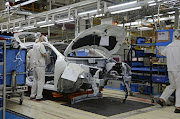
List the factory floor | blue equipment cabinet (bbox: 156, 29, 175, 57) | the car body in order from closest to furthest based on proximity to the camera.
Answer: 1. the factory floor
2. the car body
3. blue equipment cabinet (bbox: 156, 29, 175, 57)

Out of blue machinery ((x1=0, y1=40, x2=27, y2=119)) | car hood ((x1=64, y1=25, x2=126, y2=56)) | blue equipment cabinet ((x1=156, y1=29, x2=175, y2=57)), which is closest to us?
blue machinery ((x1=0, y1=40, x2=27, y2=119))

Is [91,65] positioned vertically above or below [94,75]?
above

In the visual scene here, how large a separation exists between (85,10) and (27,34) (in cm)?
275

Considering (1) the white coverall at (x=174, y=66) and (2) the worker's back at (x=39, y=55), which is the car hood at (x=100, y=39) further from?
(1) the white coverall at (x=174, y=66)

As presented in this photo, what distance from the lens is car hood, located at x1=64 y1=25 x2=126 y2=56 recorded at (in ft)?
19.5

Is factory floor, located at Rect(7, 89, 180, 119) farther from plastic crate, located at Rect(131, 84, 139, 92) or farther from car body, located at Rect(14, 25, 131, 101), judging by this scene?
plastic crate, located at Rect(131, 84, 139, 92)

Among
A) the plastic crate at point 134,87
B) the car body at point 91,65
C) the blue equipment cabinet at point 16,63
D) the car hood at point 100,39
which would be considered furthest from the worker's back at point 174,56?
the blue equipment cabinet at point 16,63

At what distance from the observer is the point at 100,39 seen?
21.2ft

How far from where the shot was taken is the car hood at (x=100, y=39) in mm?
5949

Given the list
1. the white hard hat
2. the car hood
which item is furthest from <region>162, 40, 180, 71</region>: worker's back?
the car hood

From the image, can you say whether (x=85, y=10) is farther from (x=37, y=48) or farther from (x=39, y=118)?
(x=39, y=118)

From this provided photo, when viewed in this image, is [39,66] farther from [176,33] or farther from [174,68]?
[176,33]

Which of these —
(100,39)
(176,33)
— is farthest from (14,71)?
(176,33)

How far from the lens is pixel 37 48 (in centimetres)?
658
